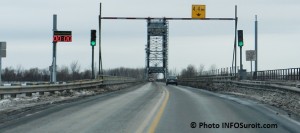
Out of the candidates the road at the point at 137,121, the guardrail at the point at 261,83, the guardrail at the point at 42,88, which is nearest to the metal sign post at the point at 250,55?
the guardrail at the point at 261,83

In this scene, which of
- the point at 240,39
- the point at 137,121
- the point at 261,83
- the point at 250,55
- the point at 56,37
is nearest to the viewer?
the point at 137,121

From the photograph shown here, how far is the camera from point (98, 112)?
57.5 ft

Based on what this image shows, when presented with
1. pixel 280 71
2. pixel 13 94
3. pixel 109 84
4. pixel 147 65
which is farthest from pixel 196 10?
pixel 147 65

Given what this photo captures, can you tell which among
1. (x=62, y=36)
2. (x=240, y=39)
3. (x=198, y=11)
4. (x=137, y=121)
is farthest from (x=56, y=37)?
(x=137, y=121)

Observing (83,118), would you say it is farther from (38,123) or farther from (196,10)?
(196,10)

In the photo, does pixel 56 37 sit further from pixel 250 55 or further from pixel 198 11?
pixel 250 55

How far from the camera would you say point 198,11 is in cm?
4197

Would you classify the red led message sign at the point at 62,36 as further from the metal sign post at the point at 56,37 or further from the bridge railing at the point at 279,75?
the bridge railing at the point at 279,75

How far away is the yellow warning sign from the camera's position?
4197 centimetres

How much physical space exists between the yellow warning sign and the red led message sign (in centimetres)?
1153

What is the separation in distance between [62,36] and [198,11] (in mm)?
12480

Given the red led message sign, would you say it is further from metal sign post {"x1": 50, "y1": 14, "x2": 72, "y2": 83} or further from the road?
the road

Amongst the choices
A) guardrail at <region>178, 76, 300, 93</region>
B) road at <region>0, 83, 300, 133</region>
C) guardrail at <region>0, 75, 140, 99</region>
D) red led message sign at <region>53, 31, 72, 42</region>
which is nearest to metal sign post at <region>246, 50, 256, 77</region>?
guardrail at <region>178, 76, 300, 93</region>

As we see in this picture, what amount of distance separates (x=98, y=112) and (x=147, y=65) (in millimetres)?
130002
